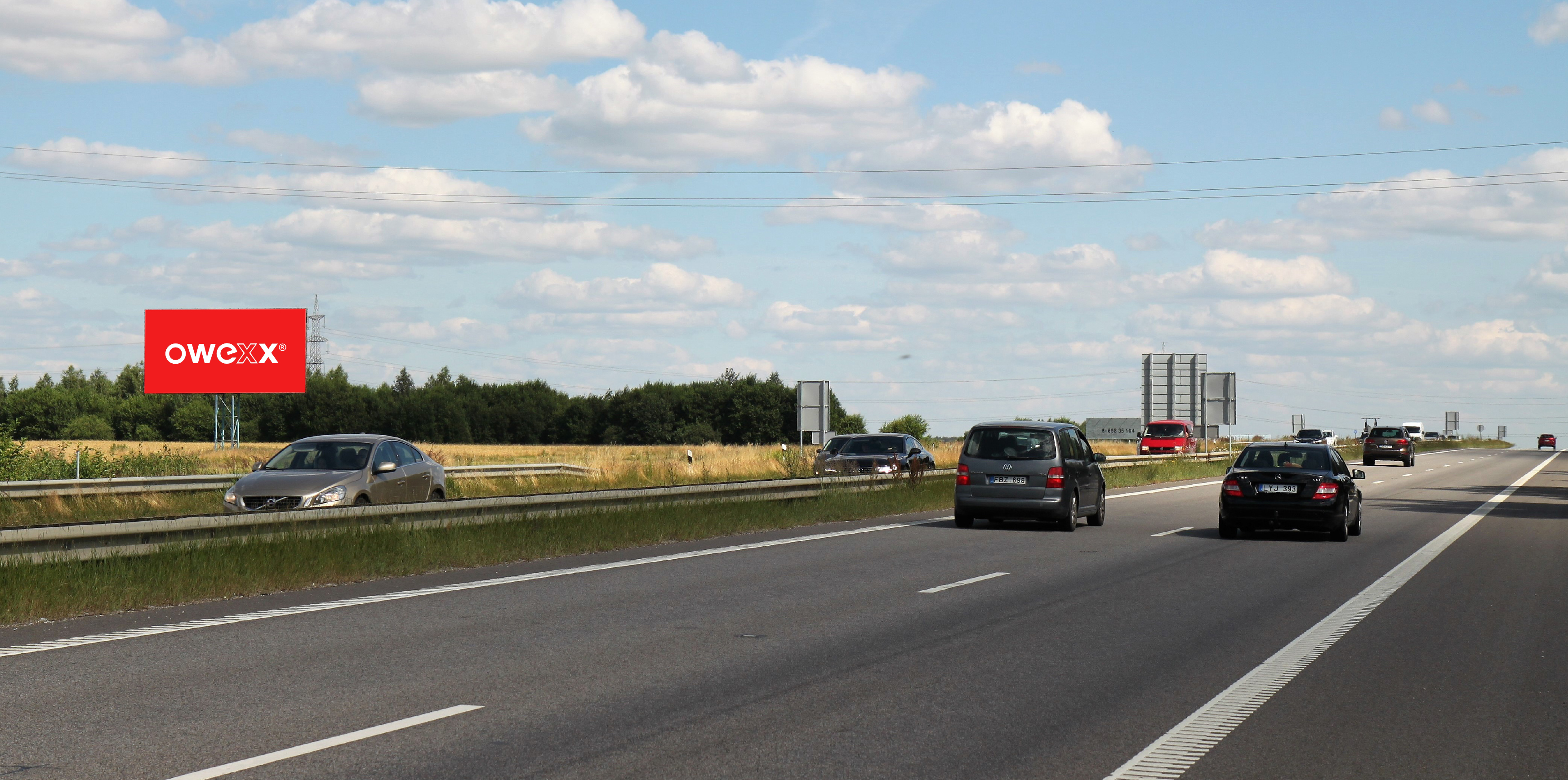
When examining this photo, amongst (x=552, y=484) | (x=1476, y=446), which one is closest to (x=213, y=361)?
(x=552, y=484)

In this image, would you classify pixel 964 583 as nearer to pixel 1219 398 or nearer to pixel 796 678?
pixel 796 678

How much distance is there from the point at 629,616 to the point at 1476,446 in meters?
138

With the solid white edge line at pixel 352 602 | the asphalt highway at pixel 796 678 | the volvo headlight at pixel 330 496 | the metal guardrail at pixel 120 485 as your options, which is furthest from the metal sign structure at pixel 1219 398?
the volvo headlight at pixel 330 496

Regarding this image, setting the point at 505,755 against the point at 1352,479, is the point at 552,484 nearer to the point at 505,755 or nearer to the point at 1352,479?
the point at 1352,479

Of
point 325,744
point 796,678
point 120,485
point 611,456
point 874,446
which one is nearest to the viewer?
point 325,744

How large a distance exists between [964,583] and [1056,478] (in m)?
7.82

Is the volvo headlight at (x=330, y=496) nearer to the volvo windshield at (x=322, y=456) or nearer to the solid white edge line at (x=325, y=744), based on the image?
the volvo windshield at (x=322, y=456)

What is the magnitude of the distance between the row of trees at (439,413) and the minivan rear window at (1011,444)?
323ft

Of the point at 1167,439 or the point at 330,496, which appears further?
the point at 1167,439

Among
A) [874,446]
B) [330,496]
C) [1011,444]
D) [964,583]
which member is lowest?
[964,583]

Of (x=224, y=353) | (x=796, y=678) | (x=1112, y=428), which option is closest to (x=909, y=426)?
(x=1112, y=428)

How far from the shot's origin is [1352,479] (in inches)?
834

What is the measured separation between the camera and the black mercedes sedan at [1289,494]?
796 inches

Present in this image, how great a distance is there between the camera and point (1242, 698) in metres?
8.09
